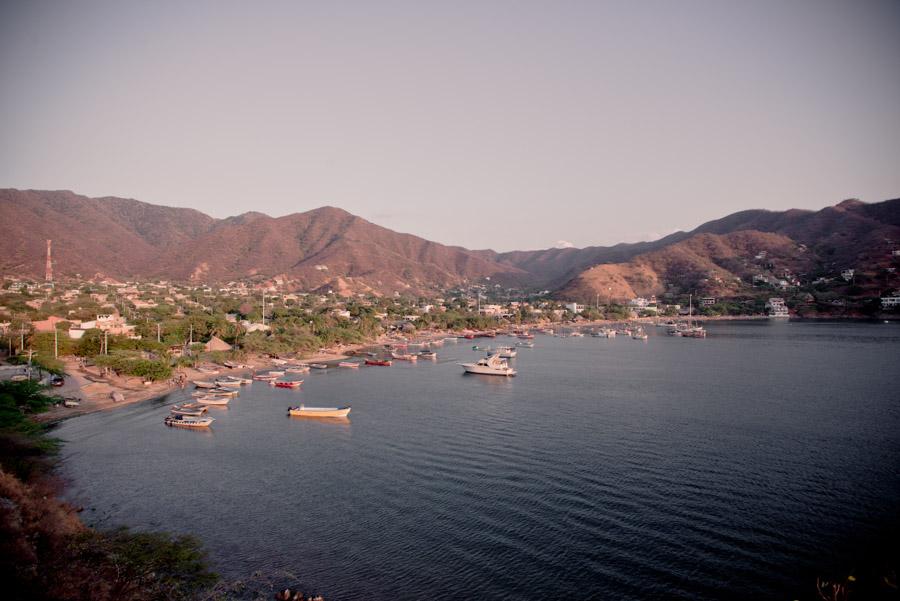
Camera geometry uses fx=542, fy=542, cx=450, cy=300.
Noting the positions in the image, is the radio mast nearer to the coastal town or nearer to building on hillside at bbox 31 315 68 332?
Result: the coastal town

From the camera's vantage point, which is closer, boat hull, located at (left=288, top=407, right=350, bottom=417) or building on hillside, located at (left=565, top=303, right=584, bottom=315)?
boat hull, located at (left=288, top=407, right=350, bottom=417)

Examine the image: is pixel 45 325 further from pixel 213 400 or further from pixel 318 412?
pixel 318 412

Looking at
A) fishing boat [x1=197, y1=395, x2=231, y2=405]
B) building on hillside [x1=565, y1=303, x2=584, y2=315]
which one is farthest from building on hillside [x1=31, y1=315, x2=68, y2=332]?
building on hillside [x1=565, y1=303, x2=584, y2=315]

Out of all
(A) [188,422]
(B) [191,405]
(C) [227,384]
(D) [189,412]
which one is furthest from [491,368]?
(A) [188,422]

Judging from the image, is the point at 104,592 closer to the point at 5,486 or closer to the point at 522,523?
the point at 5,486

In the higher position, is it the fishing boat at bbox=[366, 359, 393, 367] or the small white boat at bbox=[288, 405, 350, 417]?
the fishing boat at bbox=[366, 359, 393, 367]

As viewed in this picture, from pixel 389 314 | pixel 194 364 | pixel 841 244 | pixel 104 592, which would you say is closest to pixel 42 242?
pixel 389 314
